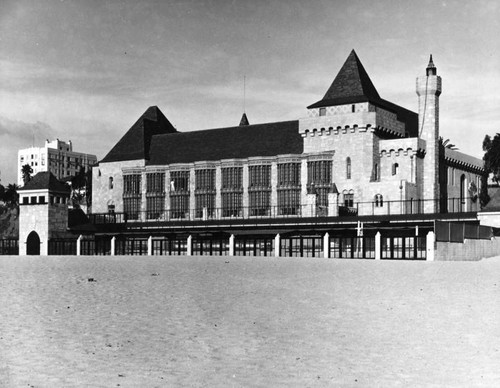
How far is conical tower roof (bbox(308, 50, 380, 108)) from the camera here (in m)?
72.9

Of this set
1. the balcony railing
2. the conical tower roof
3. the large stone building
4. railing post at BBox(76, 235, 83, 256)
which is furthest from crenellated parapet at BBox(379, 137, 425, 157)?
railing post at BBox(76, 235, 83, 256)

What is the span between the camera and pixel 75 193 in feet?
480

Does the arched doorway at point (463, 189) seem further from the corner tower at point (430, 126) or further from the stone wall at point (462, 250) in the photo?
the stone wall at point (462, 250)

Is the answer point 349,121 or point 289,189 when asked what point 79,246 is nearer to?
point 289,189

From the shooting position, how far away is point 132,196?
278 feet

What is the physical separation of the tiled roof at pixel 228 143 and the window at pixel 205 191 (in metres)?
2.11

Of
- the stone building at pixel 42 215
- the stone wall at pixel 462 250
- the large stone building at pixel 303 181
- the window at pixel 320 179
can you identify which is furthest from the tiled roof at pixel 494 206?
the stone building at pixel 42 215

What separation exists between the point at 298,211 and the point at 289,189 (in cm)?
260

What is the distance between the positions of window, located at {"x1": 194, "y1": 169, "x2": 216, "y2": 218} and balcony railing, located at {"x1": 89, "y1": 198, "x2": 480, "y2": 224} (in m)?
0.23

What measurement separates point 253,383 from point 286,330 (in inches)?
168

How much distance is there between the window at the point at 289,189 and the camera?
73.9 metres

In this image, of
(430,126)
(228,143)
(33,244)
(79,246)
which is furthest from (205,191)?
(430,126)

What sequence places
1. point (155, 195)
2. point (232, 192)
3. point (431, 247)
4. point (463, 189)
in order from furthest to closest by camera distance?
point (155, 195) → point (463, 189) → point (232, 192) → point (431, 247)

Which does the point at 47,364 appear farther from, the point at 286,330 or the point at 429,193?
the point at 429,193
